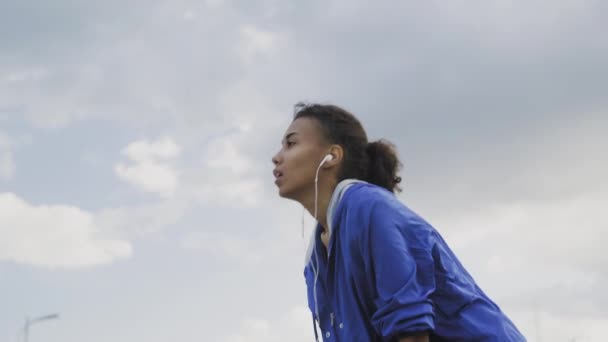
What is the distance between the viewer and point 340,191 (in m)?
4.25

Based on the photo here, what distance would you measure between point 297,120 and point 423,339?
1426 millimetres

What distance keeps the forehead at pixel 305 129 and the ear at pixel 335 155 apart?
0.27ft

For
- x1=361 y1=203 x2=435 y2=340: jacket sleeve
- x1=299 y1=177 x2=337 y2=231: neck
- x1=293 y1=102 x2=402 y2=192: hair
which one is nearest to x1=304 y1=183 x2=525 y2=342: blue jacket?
x1=361 y1=203 x2=435 y2=340: jacket sleeve

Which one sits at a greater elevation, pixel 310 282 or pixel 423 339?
pixel 310 282

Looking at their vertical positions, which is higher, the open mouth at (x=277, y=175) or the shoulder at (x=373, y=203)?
the open mouth at (x=277, y=175)

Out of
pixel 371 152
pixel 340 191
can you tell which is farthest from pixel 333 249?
pixel 371 152

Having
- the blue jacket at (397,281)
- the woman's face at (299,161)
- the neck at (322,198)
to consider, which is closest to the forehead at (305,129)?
the woman's face at (299,161)

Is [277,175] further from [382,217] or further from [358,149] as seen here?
[382,217]

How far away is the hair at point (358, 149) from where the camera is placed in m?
4.52

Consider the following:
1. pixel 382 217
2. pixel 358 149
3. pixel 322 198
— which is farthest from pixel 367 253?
pixel 358 149

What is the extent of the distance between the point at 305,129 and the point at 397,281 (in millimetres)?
1095

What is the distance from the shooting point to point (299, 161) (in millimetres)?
4391

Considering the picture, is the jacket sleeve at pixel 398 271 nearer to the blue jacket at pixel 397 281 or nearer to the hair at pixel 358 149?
the blue jacket at pixel 397 281

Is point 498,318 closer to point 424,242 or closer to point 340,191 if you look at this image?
point 424,242
